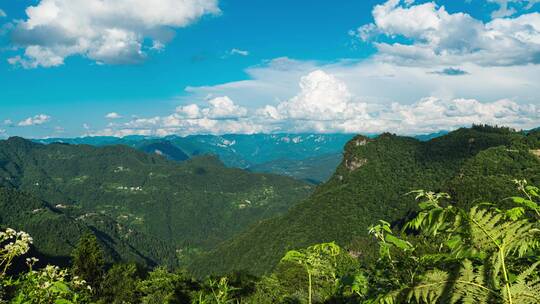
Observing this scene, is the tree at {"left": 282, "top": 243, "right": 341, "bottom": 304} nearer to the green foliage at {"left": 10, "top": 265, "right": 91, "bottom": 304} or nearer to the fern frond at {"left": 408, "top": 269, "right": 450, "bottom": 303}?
the fern frond at {"left": 408, "top": 269, "right": 450, "bottom": 303}

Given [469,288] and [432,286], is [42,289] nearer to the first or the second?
[432,286]

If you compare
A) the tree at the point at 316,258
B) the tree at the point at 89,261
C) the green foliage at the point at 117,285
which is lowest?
the green foliage at the point at 117,285

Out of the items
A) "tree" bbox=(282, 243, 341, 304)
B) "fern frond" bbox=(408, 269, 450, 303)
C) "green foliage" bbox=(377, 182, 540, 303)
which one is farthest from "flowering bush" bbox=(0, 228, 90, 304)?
"green foliage" bbox=(377, 182, 540, 303)

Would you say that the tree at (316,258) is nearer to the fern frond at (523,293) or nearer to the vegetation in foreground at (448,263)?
the vegetation in foreground at (448,263)

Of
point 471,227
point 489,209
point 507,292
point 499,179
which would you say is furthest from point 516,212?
point 499,179

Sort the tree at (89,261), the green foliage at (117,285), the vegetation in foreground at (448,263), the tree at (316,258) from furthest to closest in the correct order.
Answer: the tree at (89,261), the green foliage at (117,285), the tree at (316,258), the vegetation in foreground at (448,263)

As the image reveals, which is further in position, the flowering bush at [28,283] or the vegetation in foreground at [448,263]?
the flowering bush at [28,283]

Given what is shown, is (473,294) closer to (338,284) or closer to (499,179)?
(338,284)

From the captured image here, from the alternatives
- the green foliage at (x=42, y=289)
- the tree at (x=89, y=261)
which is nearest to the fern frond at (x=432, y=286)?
the green foliage at (x=42, y=289)
